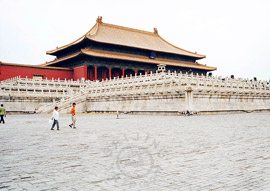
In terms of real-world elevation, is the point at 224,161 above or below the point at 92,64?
below

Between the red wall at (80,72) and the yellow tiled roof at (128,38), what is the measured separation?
4126 mm

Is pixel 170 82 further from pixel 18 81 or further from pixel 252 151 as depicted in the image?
pixel 18 81

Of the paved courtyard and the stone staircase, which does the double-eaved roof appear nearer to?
the stone staircase

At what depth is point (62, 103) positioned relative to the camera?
85.0ft

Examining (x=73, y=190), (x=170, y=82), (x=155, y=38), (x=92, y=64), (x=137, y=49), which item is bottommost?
(x=73, y=190)

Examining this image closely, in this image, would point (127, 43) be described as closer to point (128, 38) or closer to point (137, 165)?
point (128, 38)

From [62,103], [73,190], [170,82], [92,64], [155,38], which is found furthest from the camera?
[155,38]

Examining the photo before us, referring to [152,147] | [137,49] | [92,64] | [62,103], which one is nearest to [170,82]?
[62,103]

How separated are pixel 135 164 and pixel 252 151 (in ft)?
9.82

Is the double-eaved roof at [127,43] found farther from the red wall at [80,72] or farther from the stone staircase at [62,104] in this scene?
the stone staircase at [62,104]

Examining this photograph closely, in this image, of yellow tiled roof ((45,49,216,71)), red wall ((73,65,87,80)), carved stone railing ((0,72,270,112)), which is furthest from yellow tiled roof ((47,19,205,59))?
carved stone railing ((0,72,270,112))

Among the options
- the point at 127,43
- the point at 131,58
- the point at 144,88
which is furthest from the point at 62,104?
the point at 127,43

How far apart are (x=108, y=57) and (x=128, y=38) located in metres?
9.05

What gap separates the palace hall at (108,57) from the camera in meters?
38.2
